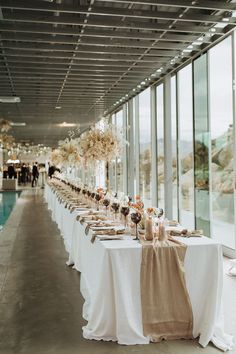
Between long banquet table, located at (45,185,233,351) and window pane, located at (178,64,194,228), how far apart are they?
4.92 m

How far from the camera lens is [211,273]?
341cm

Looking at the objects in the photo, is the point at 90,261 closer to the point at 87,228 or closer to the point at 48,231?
the point at 87,228

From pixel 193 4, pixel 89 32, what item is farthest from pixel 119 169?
pixel 193 4

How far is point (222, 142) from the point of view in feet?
22.9

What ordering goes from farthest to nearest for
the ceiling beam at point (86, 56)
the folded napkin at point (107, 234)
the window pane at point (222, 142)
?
the ceiling beam at point (86, 56)
the window pane at point (222, 142)
the folded napkin at point (107, 234)

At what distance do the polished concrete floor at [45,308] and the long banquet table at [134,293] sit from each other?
0.10 metres

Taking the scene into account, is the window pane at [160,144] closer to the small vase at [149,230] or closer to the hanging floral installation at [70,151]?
the hanging floral installation at [70,151]

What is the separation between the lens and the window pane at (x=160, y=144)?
33.2 feet

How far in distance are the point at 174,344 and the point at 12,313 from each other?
1670mm

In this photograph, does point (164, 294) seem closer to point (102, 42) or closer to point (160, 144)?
point (102, 42)

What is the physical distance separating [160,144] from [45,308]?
22.3 ft

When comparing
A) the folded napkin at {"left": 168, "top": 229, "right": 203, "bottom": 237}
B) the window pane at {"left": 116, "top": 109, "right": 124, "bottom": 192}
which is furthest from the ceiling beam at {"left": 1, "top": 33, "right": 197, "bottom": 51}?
the window pane at {"left": 116, "top": 109, "right": 124, "bottom": 192}

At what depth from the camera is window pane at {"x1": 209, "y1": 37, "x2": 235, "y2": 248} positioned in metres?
6.68

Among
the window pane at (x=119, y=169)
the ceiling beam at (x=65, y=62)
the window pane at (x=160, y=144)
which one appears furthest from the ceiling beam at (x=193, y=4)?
the window pane at (x=119, y=169)
